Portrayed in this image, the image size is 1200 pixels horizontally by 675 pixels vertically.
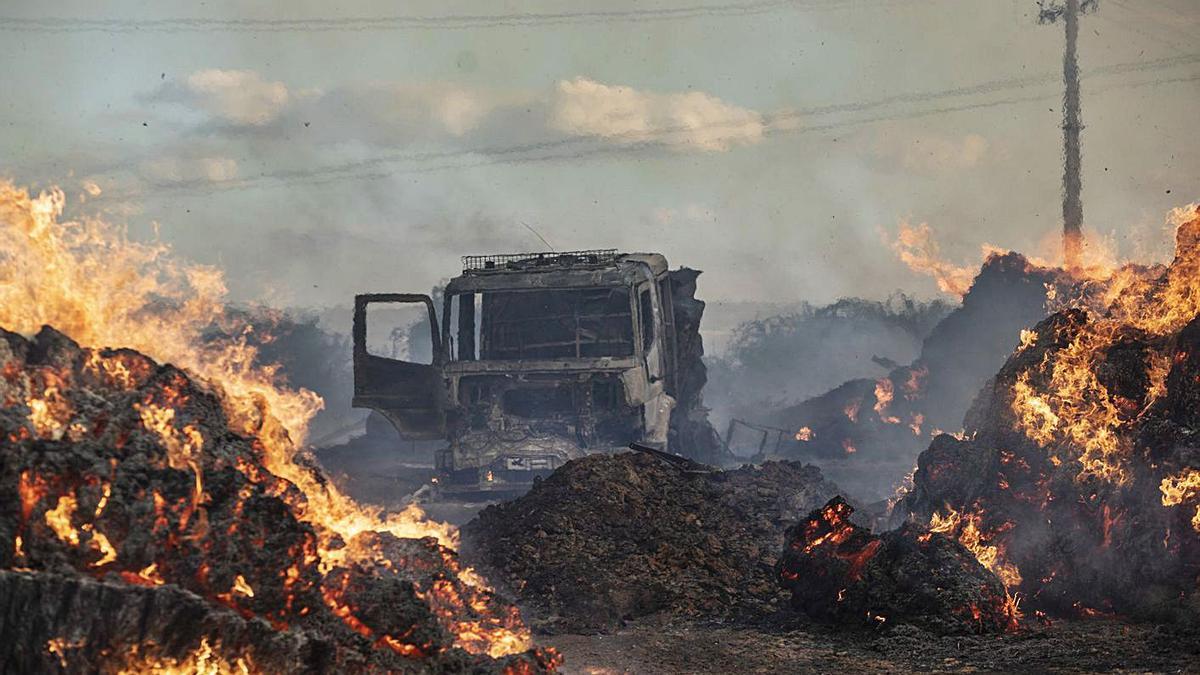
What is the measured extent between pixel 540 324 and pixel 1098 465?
1009cm

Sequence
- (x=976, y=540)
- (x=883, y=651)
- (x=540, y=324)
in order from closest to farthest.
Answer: (x=883, y=651) < (x=976, y=540) < (x=540, y=324)

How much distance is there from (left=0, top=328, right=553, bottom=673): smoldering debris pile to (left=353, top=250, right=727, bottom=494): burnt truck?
1050 cm

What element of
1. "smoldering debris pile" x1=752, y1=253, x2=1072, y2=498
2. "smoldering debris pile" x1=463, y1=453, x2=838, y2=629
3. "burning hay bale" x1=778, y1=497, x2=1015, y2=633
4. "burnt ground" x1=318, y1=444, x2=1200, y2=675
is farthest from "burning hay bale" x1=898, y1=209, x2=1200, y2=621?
"smoldering debris pile" x1=752, y1=253, x2=1072, y2=498

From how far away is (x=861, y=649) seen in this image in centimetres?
995

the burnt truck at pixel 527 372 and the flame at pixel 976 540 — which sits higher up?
the burnt truck at pixel 527 372

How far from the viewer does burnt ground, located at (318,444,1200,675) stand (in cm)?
901

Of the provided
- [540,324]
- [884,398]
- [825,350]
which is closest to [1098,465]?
[540,324]

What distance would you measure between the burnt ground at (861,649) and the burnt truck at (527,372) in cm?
729

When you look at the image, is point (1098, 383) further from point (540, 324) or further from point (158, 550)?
point (158, 550)

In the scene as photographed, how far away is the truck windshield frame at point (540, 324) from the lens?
18641mm

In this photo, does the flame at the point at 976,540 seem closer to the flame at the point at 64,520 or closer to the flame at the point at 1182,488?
the flame at the point at 1182,488

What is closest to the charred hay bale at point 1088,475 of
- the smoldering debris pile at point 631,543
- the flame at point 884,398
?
the smoldering debris pile at point 631,543

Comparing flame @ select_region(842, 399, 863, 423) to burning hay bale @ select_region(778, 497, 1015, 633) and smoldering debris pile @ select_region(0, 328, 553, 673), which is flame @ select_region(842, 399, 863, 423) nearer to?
burning hay bale @ select_region(778, 497, 1015, 633)

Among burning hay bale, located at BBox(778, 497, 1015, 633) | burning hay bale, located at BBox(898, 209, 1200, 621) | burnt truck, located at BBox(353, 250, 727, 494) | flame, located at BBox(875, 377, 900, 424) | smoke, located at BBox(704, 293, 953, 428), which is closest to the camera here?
burning hay bale, located at BBox(778, 497, 1015, 633)
